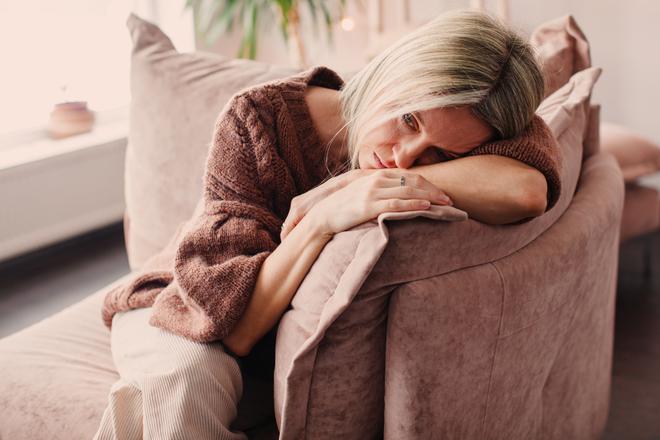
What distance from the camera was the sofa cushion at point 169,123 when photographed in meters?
1.75

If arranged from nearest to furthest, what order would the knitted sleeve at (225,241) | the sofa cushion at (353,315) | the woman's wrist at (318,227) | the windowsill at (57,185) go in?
the sofa cushion at (353,315), the woman's wrist at (318,227), the knitted sleeve at (225,241), the windowsill at (57,185)

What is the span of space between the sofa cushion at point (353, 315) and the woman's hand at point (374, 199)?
0.06 ft

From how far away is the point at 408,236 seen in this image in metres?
0.97

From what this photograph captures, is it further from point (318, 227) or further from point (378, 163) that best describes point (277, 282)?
point (378, 163)

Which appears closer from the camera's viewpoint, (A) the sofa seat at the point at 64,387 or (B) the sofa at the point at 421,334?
(B) the sofa at the point at 421,334

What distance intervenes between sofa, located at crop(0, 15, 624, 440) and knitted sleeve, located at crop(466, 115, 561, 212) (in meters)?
0.06

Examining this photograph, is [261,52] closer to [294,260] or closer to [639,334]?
[639,334]

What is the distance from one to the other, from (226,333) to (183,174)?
693mm

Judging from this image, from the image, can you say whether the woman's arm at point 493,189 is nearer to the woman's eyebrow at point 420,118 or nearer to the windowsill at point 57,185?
the woman's eyebrow at point 420,118

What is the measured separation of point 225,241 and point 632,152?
1.70m

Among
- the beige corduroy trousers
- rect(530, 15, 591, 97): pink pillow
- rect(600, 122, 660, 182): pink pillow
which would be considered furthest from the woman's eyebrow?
rect(600, 122, 660, 182): pink pillow

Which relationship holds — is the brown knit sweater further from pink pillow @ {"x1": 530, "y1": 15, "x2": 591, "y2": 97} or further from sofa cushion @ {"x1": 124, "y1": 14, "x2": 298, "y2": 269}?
pink pillow @ {"x1": 530, "y1": 15, "x2": 591, "y2": 97}

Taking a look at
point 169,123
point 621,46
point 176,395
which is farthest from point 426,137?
point 621,46

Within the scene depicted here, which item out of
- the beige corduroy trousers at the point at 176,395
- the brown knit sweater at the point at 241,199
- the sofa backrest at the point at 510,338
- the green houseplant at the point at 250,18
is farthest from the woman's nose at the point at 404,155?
the green houseplant at the point at 250,18
